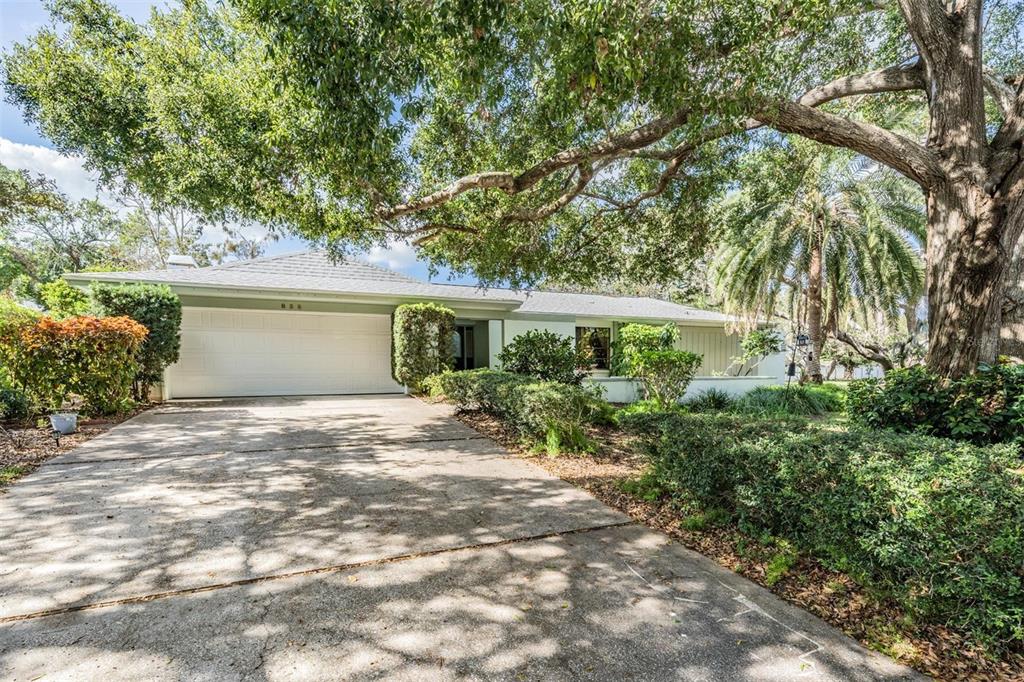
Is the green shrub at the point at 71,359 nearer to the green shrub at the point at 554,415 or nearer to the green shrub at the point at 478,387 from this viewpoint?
the green shrub at the point at 478,387

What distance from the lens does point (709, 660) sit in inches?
96.3

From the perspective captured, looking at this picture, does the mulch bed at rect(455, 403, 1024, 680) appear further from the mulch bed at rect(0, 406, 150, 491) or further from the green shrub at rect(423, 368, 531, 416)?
the mulch bed at rect(0, 406, 150, 491)

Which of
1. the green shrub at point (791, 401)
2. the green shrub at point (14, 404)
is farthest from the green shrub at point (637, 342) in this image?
the green shrub at point (14, 404)

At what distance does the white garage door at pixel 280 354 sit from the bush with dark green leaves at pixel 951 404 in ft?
35.8

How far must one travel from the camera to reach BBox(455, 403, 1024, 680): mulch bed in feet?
7.84

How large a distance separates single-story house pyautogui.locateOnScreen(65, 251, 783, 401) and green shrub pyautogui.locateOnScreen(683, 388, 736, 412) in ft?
0.80

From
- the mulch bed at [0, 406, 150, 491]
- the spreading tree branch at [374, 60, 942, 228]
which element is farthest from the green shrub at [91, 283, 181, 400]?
the spreading tree branch at [374, 60, 942, 228]

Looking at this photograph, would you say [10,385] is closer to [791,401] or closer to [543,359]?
[543,359]

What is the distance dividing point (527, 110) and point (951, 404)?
620 cm

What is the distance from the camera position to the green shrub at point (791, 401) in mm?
11031

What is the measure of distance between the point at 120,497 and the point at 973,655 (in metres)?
6.40

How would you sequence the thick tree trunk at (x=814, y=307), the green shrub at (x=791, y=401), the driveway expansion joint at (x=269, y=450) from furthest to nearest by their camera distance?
the thick tree trunk at (x=814, y=307)
the green shrub at (x=791, y=401)
the driveway expansion joint at (x=269, y=450)

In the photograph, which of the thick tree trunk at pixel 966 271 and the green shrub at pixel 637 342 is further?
the green shrub at pixel 637 342

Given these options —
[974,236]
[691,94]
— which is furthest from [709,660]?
[974,236]
